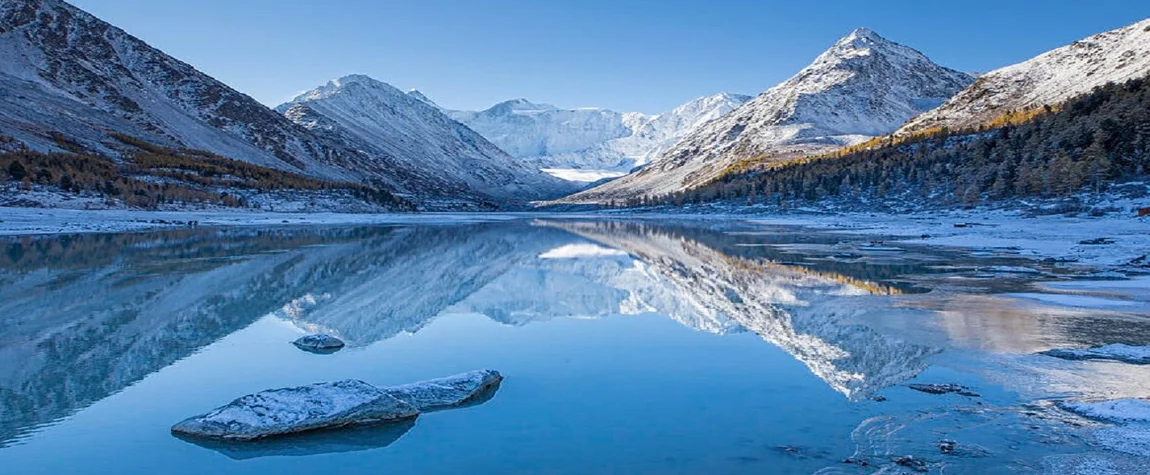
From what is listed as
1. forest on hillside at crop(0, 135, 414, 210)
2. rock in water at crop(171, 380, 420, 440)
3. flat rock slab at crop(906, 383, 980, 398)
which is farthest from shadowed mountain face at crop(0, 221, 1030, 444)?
forest on hillside at crop(0, 135, 414, 210)

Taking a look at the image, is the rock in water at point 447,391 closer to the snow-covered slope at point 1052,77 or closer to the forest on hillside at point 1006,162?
the forest on hillside at point 1006,162

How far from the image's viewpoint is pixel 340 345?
15203 millimetres

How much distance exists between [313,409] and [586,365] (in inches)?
221

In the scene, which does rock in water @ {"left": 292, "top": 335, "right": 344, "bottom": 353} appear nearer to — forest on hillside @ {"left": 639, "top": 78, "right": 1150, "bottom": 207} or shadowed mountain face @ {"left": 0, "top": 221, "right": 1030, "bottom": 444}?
shadowed mountain face @ {"left": 0, "top": 221, "right": 1030, "bottom": 444}

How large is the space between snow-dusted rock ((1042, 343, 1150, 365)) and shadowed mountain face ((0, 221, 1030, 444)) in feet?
7.49

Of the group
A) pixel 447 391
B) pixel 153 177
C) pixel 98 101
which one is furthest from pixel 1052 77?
pixel 98 101

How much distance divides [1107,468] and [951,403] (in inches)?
109

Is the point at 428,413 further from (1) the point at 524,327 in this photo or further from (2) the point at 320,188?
(2) the point at 320,188

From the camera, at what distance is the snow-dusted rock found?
482 inches

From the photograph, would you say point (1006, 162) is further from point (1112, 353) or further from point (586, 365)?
point (586, 365)

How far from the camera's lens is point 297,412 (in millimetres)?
9172

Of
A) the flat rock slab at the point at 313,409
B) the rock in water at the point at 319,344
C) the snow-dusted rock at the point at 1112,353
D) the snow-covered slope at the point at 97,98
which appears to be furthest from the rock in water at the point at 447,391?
the snow-covered slope at the point at 97,98

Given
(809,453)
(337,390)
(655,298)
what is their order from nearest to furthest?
(809,453) < (337,390) < (655,298)

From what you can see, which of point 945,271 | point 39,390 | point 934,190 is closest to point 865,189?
point 934,190
